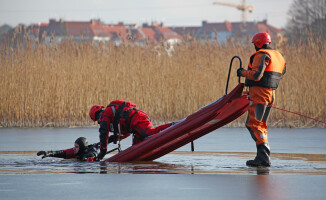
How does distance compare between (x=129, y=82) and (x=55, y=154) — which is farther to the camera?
(x=129, y=82)

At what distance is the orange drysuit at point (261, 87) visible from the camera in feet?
36.4

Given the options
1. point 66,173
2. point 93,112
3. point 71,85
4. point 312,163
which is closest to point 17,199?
point 66,173

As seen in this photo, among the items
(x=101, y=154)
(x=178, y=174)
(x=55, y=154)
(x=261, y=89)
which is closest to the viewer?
(x=178, y=174)

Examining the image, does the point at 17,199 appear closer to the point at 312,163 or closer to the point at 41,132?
the point at 312,163

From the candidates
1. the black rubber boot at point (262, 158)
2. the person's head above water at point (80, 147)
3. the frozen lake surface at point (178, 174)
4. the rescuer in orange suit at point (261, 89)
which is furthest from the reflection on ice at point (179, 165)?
the rescuer in orange suit at point (261, 89)

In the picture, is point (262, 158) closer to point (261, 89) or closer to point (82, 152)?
point (261, 89)

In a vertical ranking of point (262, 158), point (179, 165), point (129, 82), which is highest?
point (129, 82)

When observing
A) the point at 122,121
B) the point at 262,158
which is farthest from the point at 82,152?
the point at 262,158

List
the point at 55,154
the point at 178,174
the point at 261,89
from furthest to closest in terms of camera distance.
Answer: the point at 55,154 < the point at 261,89 < the point at 178,174

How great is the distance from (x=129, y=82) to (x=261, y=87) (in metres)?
8.88

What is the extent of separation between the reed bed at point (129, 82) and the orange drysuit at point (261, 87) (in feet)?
24.5

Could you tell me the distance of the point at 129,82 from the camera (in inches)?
778

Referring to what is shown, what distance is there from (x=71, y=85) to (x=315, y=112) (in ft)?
19.5

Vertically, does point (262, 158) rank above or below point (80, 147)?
below
